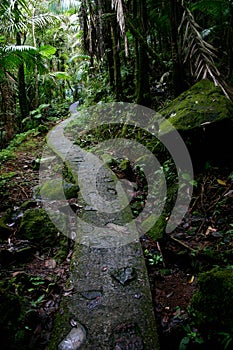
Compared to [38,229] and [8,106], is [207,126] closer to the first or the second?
[38,229]

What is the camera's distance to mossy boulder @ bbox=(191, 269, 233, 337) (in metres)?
1.84

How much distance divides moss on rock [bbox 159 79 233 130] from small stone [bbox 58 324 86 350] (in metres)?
2.67

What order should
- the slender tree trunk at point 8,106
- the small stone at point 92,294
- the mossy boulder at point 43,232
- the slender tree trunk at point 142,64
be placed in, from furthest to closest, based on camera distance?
1. the slender tree trunk at point 8,106
2. the slender tree trunk at point 142,64
3. the mossy boulder at point 43,232
4. the small stone at point 92,294

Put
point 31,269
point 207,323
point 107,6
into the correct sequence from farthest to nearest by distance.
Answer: point 107,6 → point 31,269 → point 207,323

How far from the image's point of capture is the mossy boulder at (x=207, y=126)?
3.72 metres

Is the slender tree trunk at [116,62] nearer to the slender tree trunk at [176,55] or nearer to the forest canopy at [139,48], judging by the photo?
the forest canopy at [139,48]

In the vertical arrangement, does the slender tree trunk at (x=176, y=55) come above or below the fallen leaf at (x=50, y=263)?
above

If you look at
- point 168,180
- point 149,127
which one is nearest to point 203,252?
point 168,180

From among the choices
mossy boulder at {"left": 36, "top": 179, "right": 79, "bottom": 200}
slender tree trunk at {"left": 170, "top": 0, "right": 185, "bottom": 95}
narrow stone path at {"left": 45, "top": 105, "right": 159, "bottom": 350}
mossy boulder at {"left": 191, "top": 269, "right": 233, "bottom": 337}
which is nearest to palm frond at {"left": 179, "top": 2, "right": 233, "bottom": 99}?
slender tree trunk at {"left": 170, "top": 0, "right": 185, "bottom": 95}

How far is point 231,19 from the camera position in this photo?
501 cm

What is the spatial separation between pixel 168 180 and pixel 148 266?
4.20ft

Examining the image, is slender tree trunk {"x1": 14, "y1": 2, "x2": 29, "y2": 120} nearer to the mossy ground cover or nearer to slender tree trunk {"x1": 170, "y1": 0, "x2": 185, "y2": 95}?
slender tree trunk {"x1": 170, "y1": 0, "x2": 185, "y2": 95}

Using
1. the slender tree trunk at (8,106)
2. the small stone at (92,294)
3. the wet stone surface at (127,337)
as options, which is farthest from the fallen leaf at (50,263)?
the slender tree trunk at (8,106)

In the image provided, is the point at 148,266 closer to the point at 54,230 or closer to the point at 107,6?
the point at 54,230
